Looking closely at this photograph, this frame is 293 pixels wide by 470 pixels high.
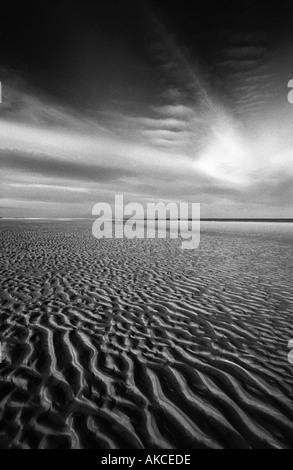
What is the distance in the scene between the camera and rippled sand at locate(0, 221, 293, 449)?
3.67 meters

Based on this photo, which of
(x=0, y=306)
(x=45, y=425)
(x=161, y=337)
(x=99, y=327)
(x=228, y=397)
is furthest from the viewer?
(x=0, y=306)

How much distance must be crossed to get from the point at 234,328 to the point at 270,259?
1378cm

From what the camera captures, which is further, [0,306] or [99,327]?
[0,306]

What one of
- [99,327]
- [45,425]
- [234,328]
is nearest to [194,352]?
[234,328]

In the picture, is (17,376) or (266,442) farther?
(17,376)

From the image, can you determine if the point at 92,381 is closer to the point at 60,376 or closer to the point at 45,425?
the point at 60,376

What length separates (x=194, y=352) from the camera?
5.84 m

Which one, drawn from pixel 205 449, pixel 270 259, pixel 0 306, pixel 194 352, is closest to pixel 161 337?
pixel 194 352

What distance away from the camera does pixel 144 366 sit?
5227 mm

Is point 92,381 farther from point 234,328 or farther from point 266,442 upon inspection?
point 234,328

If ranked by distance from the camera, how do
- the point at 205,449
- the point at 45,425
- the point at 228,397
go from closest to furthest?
the point at 205,449 < the point at 45,425 < the point at 228,397

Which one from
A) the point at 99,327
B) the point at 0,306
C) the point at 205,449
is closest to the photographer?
the point at 205,449

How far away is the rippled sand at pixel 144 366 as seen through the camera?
3.67m

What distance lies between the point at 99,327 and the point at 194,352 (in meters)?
2.80
